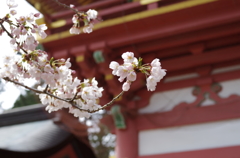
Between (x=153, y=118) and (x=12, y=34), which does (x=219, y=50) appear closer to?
(x=153, y=118)

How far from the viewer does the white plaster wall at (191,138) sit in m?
3.47

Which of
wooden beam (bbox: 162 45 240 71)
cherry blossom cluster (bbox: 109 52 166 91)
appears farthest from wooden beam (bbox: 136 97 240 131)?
cherry blossom cluster (bbox: 109 52 166 91)

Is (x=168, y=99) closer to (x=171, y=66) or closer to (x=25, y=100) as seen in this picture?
(x=171, y=66)

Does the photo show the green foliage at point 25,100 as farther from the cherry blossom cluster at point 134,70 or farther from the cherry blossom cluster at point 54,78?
the cherry blossom cluster at point 134,70

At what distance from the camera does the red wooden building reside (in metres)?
3.37

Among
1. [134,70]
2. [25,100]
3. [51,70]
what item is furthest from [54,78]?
[25,100]

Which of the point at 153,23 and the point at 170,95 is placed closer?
the point at 153,23

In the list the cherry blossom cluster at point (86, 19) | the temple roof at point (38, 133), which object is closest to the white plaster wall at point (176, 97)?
the temple roof at point (38, 133)

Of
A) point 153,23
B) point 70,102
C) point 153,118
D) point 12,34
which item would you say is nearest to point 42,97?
point 70,102

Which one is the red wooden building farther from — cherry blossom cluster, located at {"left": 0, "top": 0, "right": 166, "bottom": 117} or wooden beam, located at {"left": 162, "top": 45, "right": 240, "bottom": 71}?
cherry blossom cluster, located at {"left": 0, "top": 0, "right": 166, "bottom": 117}

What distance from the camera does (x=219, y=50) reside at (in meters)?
3.59

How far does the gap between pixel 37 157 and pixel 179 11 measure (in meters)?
3.09

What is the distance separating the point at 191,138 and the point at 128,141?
0.66 m

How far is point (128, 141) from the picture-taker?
3838 mm
